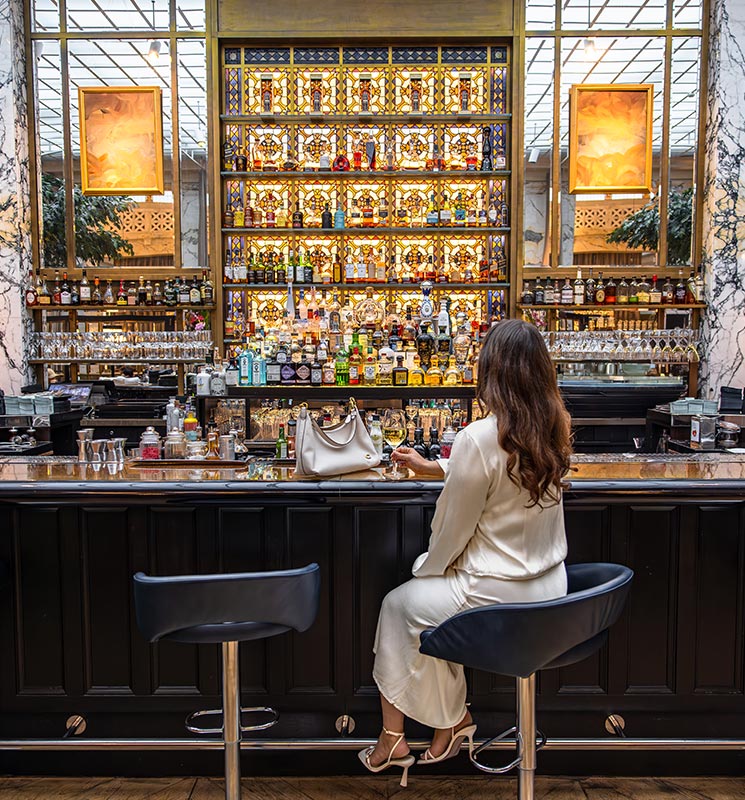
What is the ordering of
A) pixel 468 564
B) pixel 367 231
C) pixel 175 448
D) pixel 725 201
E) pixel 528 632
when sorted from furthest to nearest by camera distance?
pixel 367 231
pixel 725 201
pixel 175 448
pixel 468 564
pixel 528 632

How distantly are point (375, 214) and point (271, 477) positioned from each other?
4787 mm

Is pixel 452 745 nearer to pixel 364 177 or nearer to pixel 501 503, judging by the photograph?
pixel 501 503

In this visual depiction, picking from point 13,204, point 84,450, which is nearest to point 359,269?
point 13,204

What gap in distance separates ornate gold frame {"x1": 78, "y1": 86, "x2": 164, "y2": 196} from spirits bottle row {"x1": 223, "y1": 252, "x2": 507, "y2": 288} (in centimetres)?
111

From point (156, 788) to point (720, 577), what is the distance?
237cm

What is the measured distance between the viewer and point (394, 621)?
2.45 metres

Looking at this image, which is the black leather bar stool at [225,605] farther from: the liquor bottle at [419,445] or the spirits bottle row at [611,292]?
the spirits bottle row at [611,292]

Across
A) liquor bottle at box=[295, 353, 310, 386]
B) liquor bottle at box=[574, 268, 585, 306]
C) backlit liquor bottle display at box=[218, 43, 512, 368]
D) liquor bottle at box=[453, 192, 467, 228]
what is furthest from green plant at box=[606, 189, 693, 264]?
liquor bottle at box=[295, 353, 310, 386]

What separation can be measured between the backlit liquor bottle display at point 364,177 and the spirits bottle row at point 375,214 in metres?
0.01

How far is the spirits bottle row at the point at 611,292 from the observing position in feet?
23.5

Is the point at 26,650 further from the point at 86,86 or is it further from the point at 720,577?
the point at 86,86

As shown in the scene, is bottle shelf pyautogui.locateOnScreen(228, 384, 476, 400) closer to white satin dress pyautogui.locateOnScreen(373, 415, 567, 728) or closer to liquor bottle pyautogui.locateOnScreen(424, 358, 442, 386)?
liquor bottle pyautogui.locateOnScreen(424, 358, 442, 386)

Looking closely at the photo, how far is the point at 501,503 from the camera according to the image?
7.19ft

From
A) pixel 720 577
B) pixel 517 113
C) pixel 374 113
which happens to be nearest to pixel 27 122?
pixel 374 113
